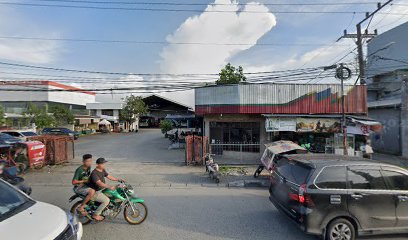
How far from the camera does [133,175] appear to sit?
10.2m

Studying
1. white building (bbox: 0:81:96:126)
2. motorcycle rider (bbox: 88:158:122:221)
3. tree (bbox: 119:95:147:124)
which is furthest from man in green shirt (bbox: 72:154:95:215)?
tree (bbox: 119:95:147:124)

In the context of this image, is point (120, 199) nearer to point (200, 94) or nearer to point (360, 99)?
point (200, 94)

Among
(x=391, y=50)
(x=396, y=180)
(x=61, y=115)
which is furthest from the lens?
(x=61, y=115)

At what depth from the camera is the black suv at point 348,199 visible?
433cm

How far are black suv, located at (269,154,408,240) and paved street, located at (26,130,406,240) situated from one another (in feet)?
2.20

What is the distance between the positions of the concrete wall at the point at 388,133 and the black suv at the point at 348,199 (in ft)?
47.0

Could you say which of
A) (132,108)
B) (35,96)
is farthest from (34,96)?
(132,108)

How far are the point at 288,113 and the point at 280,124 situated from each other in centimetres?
87

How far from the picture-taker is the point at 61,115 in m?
31.2

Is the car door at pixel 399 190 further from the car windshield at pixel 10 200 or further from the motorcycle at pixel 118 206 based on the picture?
the car windshield at pixel 10 200

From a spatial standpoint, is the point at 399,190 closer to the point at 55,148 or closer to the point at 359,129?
the point at 359,129

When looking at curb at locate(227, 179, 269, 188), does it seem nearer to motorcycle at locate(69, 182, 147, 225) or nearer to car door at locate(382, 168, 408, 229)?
motorcycle at locate(69, 182, 147, 225)

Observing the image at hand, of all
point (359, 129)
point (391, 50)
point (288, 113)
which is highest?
point (391, 50)

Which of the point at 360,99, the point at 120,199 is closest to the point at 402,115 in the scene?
the point at 360,99
